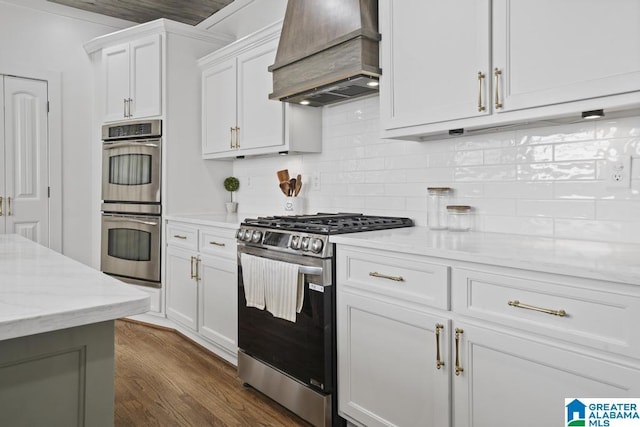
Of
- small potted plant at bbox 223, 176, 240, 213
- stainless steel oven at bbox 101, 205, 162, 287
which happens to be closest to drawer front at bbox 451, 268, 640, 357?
small potted plant at bbox 223, 176, 240, 213

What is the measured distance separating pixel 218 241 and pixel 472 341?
1964 mm

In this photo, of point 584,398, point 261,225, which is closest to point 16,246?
point 261,225

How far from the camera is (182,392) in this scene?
2.60 metres

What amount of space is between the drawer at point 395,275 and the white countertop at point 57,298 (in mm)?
1038

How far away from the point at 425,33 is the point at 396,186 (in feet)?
3.00

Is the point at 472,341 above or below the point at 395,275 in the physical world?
below

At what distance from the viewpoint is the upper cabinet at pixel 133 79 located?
12.5ft

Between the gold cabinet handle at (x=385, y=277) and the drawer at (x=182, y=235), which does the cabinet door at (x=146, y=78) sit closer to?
the drawer at (x=182, y=235)

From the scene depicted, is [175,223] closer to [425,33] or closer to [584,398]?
[425,33]

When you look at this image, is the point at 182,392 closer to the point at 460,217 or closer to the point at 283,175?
the point at 283,175

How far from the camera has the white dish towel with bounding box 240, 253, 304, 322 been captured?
2.19m

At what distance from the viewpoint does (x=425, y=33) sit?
6.79 feet

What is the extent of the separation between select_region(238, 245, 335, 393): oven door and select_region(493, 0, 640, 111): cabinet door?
111 cm

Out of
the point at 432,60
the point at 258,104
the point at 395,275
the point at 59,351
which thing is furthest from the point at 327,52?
the point at 59,351
